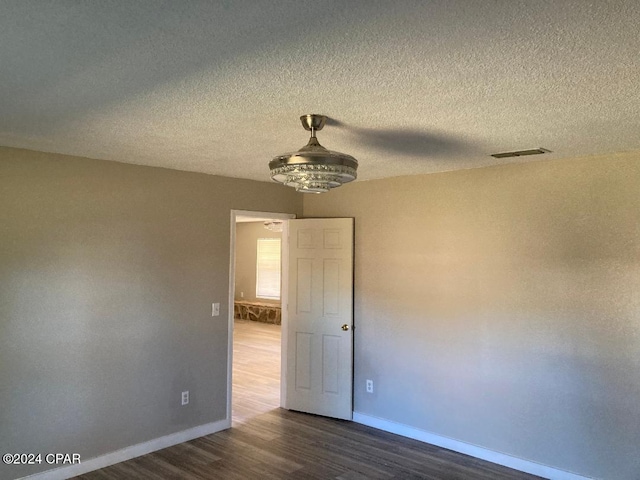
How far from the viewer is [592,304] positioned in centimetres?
331

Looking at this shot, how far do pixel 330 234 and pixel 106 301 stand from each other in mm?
2196

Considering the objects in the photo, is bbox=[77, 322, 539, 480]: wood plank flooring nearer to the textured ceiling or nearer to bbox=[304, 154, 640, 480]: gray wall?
bbox=[304, 154, 640, 480]: gray wall

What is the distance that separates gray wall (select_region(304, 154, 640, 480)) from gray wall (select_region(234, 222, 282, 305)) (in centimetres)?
620

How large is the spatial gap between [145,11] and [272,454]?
3501mm

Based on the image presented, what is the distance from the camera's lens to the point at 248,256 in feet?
35.4

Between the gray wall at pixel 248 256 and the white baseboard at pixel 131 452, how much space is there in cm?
618

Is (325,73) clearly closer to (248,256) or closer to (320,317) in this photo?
(320,317)

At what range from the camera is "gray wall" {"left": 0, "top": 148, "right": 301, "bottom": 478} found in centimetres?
323

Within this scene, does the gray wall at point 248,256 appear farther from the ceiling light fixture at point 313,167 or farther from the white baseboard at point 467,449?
the ceiling light fixture at point 313,167

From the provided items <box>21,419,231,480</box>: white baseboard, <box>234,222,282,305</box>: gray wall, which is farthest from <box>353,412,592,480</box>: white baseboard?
<box>234,222,282,305</box>: gray wall

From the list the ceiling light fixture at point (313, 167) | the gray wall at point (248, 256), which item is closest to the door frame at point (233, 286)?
the ceiling light fixture at point (313, 167)

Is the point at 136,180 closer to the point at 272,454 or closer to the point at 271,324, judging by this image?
the point at 272,454

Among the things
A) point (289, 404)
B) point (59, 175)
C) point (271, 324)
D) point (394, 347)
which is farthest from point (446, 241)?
point (271, 324)

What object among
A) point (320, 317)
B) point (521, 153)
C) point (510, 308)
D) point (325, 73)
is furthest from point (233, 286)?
point (325, 73)
